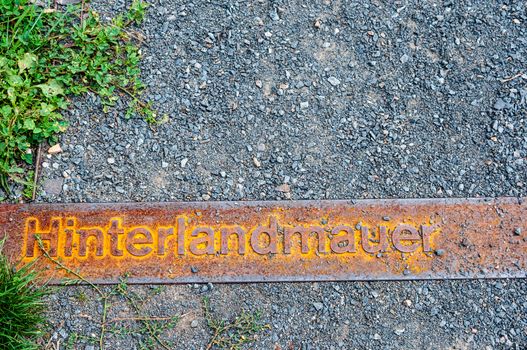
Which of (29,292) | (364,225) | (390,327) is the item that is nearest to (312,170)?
(364,225)

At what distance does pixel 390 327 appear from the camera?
8.09 ft

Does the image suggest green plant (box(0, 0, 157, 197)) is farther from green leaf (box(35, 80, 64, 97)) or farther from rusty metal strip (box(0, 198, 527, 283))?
rusty metal strip (box(0, 198, 527, 283))

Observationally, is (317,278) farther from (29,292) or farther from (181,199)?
(29,292)

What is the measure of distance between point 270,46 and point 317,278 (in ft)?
3.68

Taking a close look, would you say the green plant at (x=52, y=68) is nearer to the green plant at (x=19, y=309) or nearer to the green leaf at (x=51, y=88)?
the green leaf at (x=51, y=88)

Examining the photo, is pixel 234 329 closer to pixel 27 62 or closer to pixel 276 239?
pixel 276 239

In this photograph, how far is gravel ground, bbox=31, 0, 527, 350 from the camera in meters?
2.48

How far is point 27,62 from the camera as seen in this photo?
2.74m

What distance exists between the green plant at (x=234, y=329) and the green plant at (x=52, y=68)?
964 mm

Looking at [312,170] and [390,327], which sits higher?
[312,170]

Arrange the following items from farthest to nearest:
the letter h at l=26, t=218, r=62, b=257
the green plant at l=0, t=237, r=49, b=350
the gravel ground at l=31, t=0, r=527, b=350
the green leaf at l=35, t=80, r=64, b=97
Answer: the green leaf at l=35, t=80, r=64, b=97 < the letter h at l=26, t=218, r=62, b=257 < the gravel ground at l=31, t=0, r=527, b=350 < the green plant at l=0, t=237, r=49, b=350

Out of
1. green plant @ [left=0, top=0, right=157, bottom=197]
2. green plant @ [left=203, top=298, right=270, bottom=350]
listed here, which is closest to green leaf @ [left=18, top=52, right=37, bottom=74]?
green plant @ [left=0, top=0, right=157, bottom=197]

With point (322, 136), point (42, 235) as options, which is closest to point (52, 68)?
point (42, 235)

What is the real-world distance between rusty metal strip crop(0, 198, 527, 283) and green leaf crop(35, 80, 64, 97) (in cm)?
52
